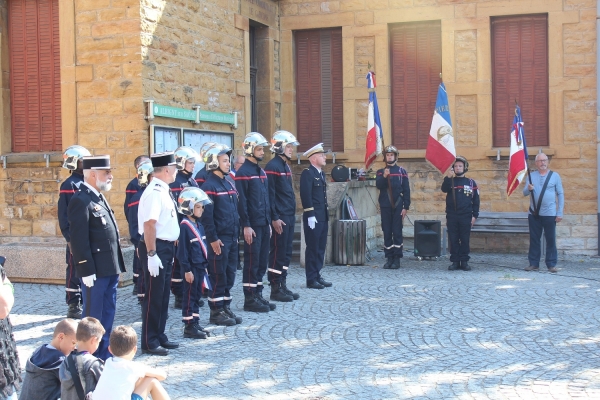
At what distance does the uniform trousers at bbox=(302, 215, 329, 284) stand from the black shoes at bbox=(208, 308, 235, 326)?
8.70 ft

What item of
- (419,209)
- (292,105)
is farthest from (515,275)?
(292,105)

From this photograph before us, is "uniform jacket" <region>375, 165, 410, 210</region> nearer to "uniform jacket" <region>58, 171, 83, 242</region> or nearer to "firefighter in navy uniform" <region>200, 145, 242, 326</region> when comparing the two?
"firefighter in navy uniform" <region>200, 145, 242, 326</region>

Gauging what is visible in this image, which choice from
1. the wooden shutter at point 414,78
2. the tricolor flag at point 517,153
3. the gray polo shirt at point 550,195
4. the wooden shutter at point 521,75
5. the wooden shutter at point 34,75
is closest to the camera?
the gray polo shirt at point 550,195

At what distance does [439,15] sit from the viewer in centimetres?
1625

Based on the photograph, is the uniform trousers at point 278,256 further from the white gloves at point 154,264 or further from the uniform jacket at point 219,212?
the white gloves at point 154,264

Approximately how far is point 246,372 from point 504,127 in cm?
1086

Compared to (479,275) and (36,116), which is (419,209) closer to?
(479,275)

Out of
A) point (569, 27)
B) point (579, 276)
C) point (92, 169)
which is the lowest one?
point (579, 276)

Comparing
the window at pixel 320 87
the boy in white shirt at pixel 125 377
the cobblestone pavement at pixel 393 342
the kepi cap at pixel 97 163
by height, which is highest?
the window at pixel 320 87

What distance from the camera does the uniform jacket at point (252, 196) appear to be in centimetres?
966

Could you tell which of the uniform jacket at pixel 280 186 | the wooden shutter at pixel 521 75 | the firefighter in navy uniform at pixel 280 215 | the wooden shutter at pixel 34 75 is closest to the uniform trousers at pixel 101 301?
the firefighter in navy uniform at pixel 280 215

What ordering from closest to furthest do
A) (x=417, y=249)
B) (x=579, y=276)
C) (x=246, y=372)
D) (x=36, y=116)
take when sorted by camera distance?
(x=246, y=372) < (x=579, y=276) < (x=36, y=116) < (x=417, y=249)

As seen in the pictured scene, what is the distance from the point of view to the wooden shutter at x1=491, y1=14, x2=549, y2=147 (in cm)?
1594

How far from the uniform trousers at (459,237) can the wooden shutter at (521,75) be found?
3116mm
